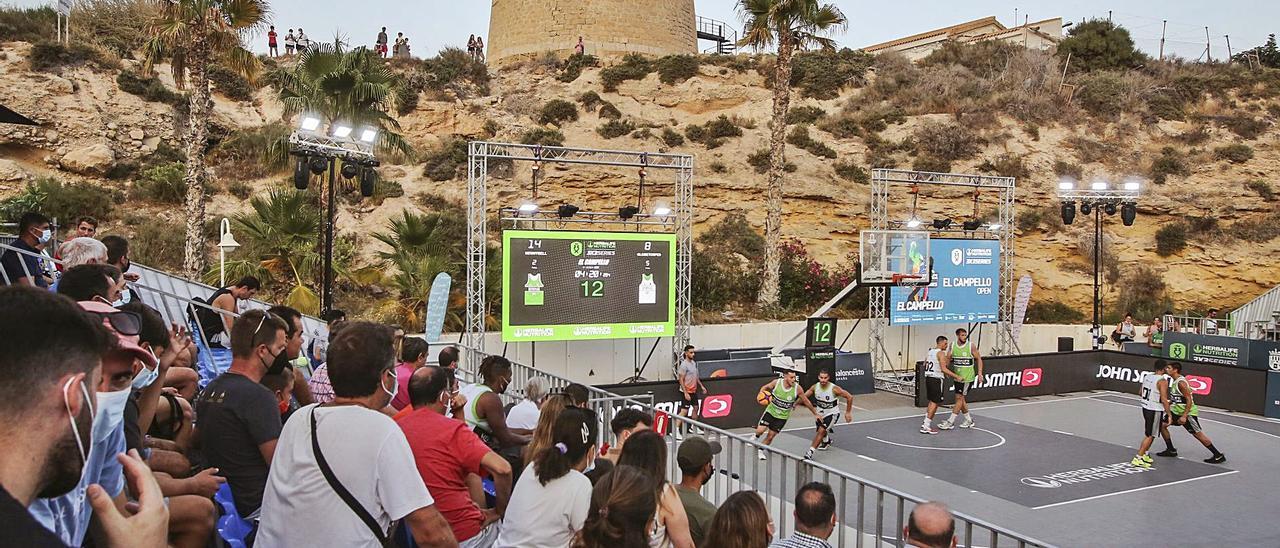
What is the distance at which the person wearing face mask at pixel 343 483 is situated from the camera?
317 cm

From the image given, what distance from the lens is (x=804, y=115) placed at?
130ft

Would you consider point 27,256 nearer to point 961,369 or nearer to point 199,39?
point 199,39

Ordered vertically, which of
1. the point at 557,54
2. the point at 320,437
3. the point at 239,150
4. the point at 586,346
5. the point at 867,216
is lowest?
the point at 586,346

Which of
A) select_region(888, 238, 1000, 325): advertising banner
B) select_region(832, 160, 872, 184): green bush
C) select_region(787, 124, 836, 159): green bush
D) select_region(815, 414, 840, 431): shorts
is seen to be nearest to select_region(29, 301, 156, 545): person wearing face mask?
select_region(815, 414, 840, 431): shorts

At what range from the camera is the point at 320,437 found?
10.5 ft

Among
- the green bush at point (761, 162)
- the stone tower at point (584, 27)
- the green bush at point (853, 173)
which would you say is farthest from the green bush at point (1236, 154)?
the stone tower at point (584, 27)

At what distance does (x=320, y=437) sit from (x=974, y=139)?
38.7 meters

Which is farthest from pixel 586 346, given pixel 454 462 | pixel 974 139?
pixel 974 139

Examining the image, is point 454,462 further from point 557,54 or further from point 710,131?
point 557,54

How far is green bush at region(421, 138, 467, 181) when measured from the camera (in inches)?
1275

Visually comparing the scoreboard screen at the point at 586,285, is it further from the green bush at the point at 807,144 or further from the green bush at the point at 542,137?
the green bush at the point at 807,144

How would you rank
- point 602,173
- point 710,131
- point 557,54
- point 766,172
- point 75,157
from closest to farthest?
point 75,157 < point 602,173 < point 766,172 < point 710,131 < point 557,54

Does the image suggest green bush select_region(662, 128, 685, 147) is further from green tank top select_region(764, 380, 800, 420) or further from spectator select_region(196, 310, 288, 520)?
spectator select_region(196, 310, 288, 520)

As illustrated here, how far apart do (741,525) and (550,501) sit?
972 mm
